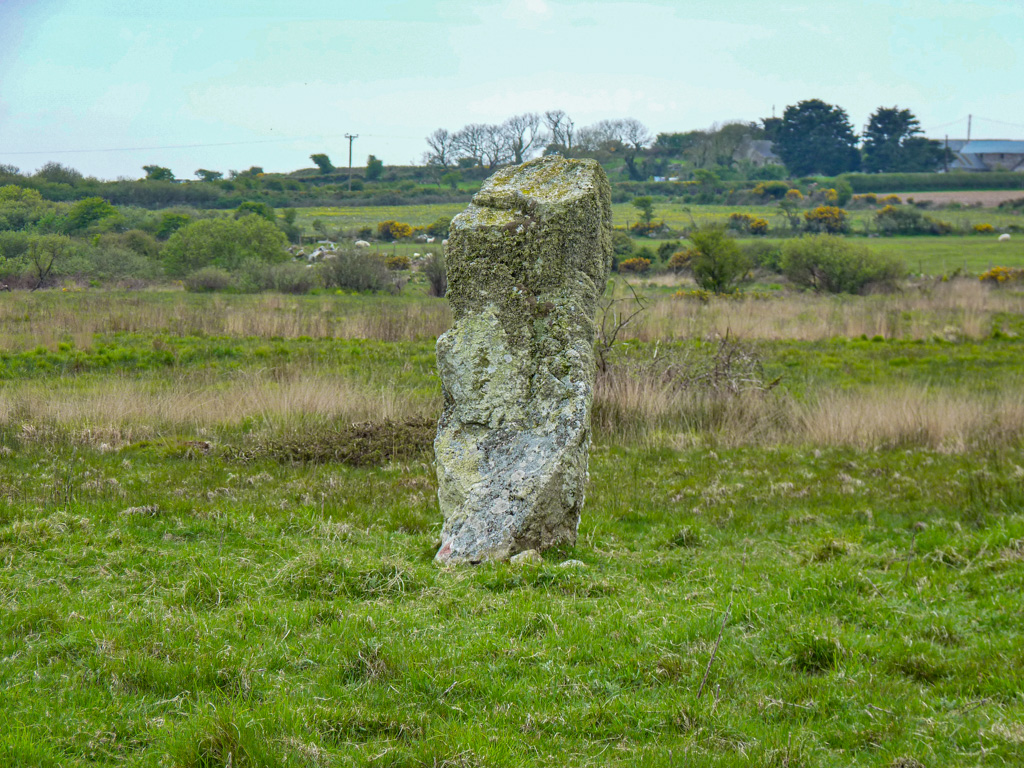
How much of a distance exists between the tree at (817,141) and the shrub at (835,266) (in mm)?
68271

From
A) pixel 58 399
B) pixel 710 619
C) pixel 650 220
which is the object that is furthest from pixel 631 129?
pixel 710 619

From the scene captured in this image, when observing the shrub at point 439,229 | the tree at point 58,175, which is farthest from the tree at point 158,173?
the shrub at point 439,229

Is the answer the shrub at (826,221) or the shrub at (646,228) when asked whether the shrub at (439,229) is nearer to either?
the shrub at (646,228)

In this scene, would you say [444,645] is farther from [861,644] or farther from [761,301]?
[761,301]

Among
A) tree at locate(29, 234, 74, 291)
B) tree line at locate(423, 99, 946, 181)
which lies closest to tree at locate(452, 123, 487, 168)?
tree line at locate(423, 99, 946, 181)

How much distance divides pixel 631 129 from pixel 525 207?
100463 millimetres

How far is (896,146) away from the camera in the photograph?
327ft

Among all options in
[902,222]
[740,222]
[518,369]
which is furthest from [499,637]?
[902,222]

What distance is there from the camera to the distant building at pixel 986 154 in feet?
350

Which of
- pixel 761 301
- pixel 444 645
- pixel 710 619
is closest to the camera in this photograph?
pixel 444 645

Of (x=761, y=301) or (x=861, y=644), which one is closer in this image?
(x=861, y=644)

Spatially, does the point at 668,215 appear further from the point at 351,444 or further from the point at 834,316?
the point at 351,444

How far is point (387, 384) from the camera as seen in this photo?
50.0 ft

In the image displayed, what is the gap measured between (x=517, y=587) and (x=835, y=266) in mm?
32576
